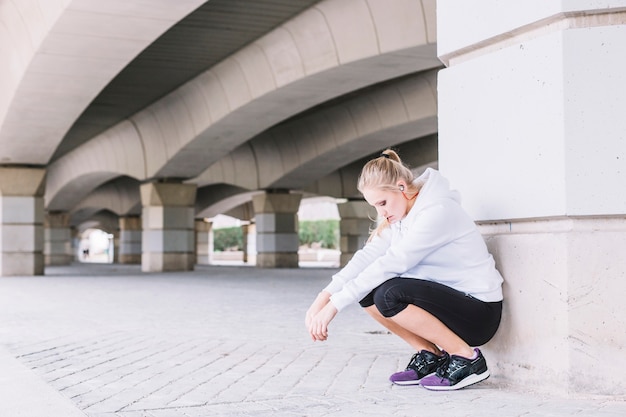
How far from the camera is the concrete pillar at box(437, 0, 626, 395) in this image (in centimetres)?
454

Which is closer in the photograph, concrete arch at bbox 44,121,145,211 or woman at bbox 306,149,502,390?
woman at bbox 306,149,502,390

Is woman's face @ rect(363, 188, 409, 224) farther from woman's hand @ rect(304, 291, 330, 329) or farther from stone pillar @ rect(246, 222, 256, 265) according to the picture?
stone pillar @ rect(246, 222, 256, 265)

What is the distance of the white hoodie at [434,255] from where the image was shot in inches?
188

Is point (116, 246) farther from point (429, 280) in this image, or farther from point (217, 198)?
point (429, 280)

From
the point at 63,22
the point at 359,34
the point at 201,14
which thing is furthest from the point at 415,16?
the point at 63,22

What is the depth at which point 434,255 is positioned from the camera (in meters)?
4.91

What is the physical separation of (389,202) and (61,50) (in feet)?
38.7

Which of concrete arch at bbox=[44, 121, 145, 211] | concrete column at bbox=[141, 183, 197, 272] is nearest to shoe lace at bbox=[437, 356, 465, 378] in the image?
concrete arch at bbox=[44, 121, 145, 211]

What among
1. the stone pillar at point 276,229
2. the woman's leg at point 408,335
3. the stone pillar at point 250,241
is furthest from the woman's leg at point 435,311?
the stone pillar at point 250,241

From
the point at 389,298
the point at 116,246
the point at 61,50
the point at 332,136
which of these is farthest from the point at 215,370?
the point at 116,246

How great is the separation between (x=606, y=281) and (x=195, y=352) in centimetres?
366

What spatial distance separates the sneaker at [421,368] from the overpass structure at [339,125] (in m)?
0.45

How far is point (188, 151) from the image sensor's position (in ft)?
79.0

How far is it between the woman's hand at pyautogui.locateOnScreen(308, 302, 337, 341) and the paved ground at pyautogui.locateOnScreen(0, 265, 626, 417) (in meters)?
0.37
